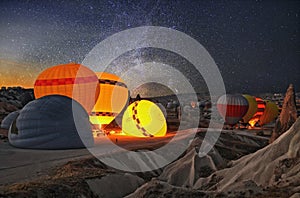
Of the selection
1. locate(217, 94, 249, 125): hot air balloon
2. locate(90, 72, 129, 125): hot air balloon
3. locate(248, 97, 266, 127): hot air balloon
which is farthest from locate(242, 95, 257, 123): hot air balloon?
locate(90, 72, 129, 125): hot air balloon

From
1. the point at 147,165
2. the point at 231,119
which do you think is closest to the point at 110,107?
the point at 147,165

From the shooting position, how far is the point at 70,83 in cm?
2305

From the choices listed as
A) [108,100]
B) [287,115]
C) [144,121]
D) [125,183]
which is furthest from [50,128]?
[287,115]

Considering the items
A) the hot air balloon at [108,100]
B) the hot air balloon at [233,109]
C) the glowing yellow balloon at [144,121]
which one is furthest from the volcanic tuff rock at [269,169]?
the hot air balloon at [233,109]

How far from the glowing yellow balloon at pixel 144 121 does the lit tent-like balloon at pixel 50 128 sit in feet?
27.8

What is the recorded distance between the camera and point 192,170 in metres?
13.9

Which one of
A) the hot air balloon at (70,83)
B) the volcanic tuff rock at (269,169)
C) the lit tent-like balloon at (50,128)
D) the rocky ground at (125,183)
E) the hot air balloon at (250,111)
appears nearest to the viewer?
the rocky ground at (125,183)

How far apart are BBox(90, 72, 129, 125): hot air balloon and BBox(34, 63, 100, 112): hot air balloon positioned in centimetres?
188

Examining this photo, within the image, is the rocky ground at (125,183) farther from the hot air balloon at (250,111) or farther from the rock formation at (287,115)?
the hot air balloon at (250,111)

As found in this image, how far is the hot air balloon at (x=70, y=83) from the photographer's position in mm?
23094

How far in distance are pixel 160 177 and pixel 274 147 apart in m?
6.23

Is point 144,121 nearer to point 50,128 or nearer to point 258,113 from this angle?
point 50,128

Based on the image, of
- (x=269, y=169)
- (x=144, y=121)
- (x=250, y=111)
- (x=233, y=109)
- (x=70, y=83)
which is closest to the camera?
(x=269, y=169)

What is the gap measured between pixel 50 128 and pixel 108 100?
35.1 feet
